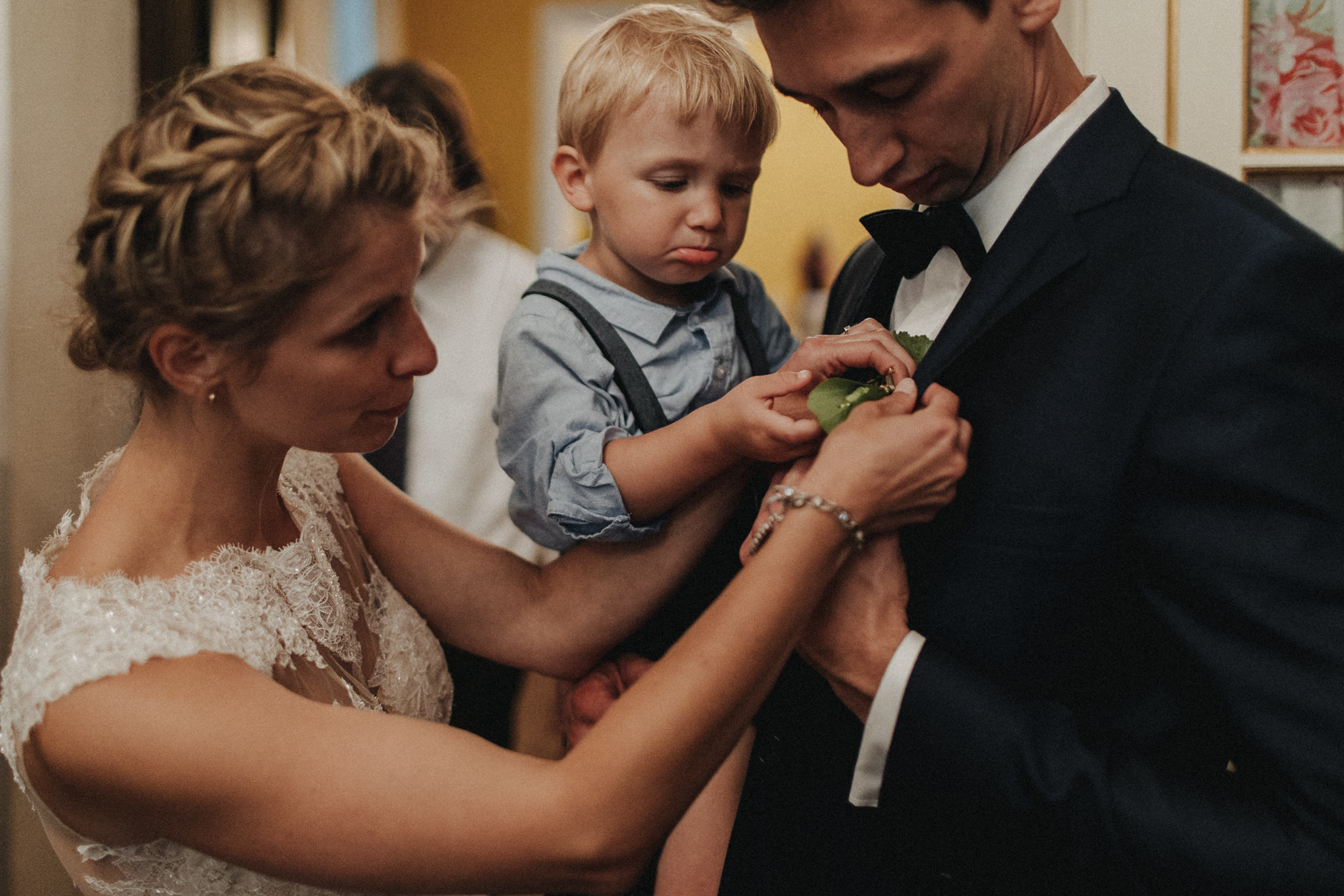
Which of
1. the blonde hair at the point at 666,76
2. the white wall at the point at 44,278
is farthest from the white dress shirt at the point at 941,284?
the white wall at the point at 44,278

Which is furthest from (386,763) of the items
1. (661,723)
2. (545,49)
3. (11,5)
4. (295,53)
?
(545,49)

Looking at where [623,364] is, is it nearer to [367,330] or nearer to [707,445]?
[707,445]

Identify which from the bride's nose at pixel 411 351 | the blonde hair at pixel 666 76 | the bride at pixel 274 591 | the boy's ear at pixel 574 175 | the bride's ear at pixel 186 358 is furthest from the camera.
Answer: the boy's ear at pixel 574 175

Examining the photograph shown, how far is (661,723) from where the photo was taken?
1.10 meters

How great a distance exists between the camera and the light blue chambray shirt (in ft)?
4.80

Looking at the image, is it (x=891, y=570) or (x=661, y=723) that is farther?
(x=891, y=570)

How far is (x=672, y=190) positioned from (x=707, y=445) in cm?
50

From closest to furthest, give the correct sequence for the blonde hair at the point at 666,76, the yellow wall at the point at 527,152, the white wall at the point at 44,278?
the blonde hair at the point at 666,76
the white wall at the point at 44,278
the yellow wall at the point at 527,152

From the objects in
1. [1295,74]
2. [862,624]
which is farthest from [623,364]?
[1295,74]

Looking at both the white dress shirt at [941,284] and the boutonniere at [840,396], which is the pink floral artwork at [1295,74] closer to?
the white dress shirt at [941,284]

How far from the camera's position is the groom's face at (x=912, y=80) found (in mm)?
1131

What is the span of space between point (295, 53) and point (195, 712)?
12.6 ft

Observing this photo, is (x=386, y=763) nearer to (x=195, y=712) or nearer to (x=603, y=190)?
(x=195, y=712)

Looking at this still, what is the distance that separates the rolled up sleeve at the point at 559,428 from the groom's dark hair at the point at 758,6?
1.77 ft
